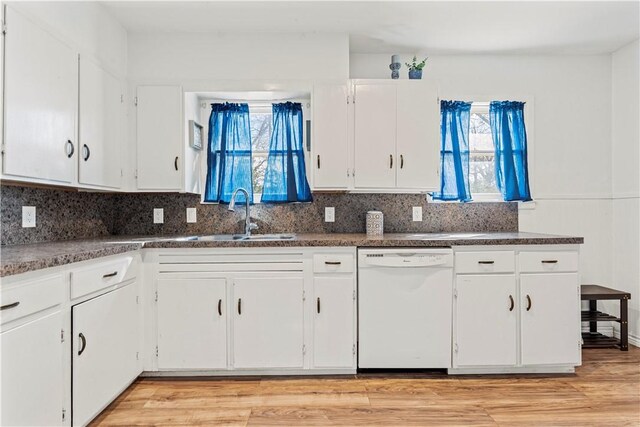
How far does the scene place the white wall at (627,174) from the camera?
10.9 feet

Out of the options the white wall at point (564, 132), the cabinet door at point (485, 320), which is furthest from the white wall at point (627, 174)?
the cabinet door at point (485, 320)

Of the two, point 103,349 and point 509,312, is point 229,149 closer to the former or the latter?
point 103,349

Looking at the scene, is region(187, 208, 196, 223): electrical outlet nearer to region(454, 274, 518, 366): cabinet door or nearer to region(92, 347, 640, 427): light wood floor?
region(92, 347, 640, 427): light wood floor

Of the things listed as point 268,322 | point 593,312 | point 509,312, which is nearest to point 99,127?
point 268,322

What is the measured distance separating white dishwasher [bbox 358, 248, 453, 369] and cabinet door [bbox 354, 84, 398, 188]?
68cm

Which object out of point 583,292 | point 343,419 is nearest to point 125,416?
point 343,419

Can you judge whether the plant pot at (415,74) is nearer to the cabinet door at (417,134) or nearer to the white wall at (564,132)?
the cabinet door at (417,134)

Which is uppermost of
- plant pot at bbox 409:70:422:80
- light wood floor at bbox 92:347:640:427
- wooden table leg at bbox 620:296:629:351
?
plant pot at bbox 409:70:422:80

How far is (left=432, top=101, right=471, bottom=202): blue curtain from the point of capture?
342 cm

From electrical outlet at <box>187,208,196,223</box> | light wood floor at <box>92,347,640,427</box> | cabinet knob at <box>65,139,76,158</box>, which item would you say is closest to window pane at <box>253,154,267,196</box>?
electrical outlet at <box>187,208,196,223</box>

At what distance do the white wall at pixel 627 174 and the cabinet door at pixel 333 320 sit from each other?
2.49m

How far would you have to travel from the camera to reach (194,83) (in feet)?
9.90

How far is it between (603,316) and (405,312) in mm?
1825

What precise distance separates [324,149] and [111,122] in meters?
1.50
